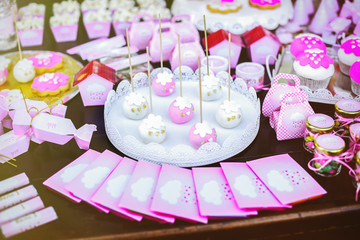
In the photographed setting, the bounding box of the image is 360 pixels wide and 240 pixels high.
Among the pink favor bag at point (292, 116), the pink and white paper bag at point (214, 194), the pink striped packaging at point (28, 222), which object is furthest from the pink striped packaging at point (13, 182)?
the pink favor bag at point (292, 116)

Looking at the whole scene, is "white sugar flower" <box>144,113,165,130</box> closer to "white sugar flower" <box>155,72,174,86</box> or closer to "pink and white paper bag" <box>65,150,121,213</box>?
"pink and white paper bag" <box>65,150,121,213</box>

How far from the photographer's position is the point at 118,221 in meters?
1.05

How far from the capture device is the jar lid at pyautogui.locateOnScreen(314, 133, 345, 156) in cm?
111

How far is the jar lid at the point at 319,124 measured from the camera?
1193 mm

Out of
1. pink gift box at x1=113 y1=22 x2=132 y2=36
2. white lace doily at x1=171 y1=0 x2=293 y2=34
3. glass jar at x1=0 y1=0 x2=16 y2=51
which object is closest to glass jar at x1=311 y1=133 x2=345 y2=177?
white lace doily at x1=171 y1=0 x2=293 y2=34

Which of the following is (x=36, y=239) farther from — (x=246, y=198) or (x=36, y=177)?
(x=246, y=198)

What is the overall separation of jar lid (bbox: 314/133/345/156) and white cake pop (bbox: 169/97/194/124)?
440 millimetres

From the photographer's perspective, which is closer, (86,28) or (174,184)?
(174,184)

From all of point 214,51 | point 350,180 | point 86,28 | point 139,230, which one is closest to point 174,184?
point 139,230

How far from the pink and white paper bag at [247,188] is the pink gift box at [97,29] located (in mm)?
1260

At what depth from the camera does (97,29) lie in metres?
2.13

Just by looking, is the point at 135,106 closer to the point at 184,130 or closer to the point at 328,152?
the point at 184,130

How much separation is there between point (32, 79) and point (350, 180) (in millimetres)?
1370

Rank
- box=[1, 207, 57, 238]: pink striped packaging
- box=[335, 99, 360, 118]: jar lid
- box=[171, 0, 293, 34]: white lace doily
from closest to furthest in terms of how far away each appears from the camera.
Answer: box=[1, 207, 57, 238]: pink striped packaging → box=[335, 99, 360, 118]: jar lid → box=[171, 0, 293, 34]: white lace doily
